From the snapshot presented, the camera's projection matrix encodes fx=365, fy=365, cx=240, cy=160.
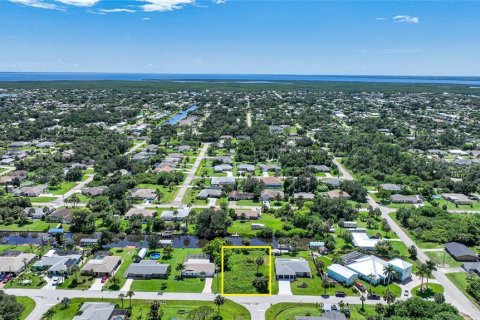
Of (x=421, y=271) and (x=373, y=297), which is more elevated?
(x=421, y=271)

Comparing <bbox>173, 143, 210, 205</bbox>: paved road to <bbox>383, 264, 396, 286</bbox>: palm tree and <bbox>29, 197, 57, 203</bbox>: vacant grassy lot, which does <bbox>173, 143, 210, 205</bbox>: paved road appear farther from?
<bbox>383, 264, 396, 286</bbox>: palm tree

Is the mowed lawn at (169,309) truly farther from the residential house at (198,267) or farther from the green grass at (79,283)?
the residential house at (198,267)

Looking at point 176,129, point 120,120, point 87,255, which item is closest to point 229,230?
point 87,255

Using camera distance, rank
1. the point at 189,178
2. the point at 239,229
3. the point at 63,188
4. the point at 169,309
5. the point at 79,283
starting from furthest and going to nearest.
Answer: the point at 189,178
the point at 63,188
the point at 239,229
the point at 79,283
the point at 169,309

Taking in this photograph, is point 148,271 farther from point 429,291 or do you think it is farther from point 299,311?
point 429,291

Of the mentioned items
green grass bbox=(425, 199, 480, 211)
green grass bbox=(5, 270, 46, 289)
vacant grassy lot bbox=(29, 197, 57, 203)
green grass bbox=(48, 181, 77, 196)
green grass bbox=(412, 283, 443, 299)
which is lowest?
green grass bbox=(412, 283, 443, 299)

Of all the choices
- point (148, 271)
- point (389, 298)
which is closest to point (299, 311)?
point (389, 298)

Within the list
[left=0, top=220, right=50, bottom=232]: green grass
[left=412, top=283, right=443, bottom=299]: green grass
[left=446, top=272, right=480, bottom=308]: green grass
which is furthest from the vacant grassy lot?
[left=446, top=272, right=480, bottom=308]: green grass
